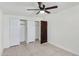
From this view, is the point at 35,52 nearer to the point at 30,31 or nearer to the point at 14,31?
the point at 14,31

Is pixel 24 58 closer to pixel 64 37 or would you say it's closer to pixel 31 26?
pixel 64 37

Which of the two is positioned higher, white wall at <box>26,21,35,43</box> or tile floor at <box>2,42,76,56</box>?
white wall at <box>26,21,35,43</box>

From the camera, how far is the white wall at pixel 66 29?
439cm

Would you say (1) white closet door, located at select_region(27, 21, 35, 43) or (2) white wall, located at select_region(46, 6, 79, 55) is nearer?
(2) white wall, located at select_region(46, 6, 79, 55)

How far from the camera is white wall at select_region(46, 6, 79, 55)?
14.4 ft

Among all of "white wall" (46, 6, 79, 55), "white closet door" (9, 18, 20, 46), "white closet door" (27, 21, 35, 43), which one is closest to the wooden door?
"white wall" (46, 6, 79, 55)

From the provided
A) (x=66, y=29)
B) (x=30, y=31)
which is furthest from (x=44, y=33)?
(x=66, y=29)

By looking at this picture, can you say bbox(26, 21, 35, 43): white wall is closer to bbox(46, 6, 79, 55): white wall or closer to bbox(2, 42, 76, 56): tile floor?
bbox(46, 6, 79, 55): white wall

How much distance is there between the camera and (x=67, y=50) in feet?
16.5

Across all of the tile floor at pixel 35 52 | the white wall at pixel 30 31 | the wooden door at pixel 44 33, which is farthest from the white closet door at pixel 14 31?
the wooden door at pixel 44 33

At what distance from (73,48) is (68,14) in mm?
1580

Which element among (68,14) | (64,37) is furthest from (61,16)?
(64,37)

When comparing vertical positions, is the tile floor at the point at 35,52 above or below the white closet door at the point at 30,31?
below

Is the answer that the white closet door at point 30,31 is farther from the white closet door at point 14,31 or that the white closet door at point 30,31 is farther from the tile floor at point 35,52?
the tile floor at point 35,52
